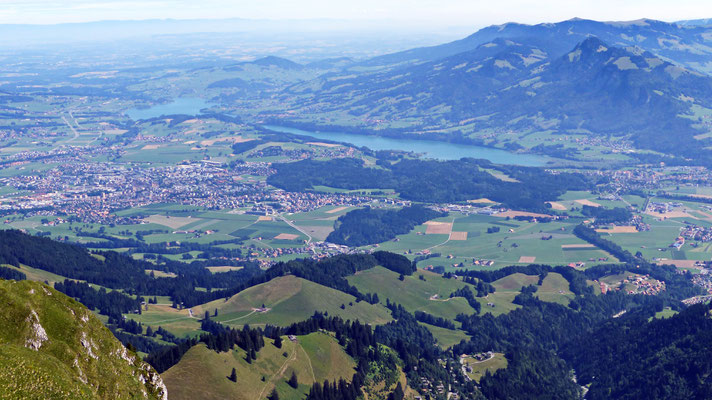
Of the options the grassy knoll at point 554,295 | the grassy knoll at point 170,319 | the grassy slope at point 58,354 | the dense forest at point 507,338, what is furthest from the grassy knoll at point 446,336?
the grassy slope at point 58,354

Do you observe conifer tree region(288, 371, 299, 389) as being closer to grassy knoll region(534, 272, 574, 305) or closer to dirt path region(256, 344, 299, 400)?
dirt path region(256, 344, 299, 400)

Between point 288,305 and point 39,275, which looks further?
point 39,275

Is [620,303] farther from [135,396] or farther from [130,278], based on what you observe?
[135,396]

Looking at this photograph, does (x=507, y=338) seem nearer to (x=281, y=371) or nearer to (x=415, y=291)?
(x=415, y=291)

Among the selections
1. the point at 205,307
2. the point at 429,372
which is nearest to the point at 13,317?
the point at 429,372

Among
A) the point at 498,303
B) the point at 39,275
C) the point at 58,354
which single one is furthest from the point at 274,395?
the point at 498,303

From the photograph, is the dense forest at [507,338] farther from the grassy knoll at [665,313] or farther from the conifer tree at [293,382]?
the conifer tree at [293,382]

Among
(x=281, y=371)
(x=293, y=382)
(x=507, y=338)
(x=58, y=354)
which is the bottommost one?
(x=507, y=338)
